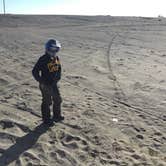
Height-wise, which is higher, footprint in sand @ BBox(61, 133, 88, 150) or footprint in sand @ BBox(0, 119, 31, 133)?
footprint in sand @ BBox(0, 119, 31, 133)

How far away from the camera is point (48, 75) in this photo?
343 inches

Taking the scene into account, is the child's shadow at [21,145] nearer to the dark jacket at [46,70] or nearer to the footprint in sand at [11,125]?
the footprint in sand at [11,125]

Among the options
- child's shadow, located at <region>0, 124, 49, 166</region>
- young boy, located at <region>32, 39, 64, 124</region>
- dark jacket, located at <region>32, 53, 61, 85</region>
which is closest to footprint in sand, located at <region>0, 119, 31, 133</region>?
child's shadow, located at <region>0, 124, 49, 166</region>

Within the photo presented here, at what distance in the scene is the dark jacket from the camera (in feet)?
28.1

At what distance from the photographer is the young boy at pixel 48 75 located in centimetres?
848

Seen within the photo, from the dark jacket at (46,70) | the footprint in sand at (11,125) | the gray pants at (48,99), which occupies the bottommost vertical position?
the footprint in sand at (11,125)

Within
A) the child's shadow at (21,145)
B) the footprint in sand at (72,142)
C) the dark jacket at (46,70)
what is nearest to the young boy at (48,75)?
the dark jacket at (46,70)

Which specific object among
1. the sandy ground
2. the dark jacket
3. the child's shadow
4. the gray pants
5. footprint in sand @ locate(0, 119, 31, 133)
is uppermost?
the dark jacket

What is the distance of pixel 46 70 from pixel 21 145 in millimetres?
1638

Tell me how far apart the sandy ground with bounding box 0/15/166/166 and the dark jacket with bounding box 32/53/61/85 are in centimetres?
98

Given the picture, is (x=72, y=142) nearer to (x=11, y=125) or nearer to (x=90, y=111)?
(x=11, y=125)

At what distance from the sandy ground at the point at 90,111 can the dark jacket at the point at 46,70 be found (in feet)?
3.20

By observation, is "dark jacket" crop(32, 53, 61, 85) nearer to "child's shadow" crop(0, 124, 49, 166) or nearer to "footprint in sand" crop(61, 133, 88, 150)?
"child's shadow" crop(0, 124, 49, 166)

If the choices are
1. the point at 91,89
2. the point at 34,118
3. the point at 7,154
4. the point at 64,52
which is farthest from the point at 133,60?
the point at 7,154
